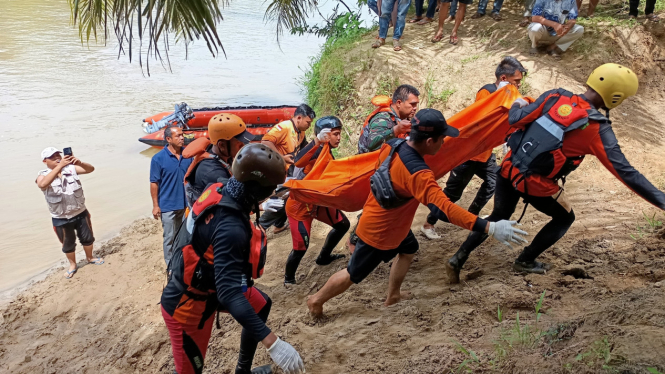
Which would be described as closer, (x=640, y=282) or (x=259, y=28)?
(x=640, y=282)

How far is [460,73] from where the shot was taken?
820 centimetres

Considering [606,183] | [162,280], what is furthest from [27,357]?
[606,183]

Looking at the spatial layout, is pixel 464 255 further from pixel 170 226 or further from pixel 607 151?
pixel 170 226

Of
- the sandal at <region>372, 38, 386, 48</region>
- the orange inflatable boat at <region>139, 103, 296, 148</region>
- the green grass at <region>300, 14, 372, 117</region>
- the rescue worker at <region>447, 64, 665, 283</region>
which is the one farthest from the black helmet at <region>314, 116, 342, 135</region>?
the orange inflatable boat at <region>139, 103, 296, 148</region>

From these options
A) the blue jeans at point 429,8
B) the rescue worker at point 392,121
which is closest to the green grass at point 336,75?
the blue jeans at point 429,8

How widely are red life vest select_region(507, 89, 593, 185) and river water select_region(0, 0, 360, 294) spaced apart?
6.74m

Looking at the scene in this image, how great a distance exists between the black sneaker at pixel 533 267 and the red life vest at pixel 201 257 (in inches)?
95.7

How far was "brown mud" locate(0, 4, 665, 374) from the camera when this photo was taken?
8.58ft

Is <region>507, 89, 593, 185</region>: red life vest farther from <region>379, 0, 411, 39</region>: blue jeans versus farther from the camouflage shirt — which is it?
<region>379, 0, 411, 39</region>: blue jeans

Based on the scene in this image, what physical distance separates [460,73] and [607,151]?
5.43 m

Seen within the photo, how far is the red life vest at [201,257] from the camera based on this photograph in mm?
2508

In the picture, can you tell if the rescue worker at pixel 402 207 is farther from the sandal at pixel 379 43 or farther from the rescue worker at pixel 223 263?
the sandal at pixel 379 43

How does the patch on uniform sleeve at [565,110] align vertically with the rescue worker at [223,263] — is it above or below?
above

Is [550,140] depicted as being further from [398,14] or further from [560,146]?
[398,14]
